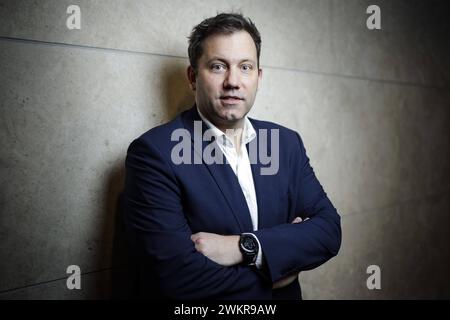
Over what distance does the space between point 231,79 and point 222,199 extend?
0.50 m

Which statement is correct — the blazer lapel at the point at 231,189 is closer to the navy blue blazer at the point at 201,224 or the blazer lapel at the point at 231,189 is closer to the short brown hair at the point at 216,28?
the navy blue blazer at the point at 201,224

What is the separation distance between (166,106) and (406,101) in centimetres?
225

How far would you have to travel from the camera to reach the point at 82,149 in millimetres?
1527

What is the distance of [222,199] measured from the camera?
4.68ft

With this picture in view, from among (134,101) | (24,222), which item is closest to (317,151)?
(134,101)

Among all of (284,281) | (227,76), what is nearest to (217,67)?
(227,76)

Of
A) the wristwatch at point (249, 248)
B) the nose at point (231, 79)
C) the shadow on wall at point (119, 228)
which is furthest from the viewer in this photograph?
the shadow on wall at point (119, 228)

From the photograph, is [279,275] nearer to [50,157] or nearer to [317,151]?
[50,157]

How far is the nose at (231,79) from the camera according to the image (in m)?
1.49

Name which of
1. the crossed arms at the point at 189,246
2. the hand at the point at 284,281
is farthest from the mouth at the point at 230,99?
the hand at the point at 284,281

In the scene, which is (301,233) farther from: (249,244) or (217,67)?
(217,67)

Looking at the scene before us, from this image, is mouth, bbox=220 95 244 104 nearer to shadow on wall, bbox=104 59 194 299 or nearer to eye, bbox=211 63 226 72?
eye, bbox=211 63 226 72

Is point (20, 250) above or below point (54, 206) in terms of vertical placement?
below

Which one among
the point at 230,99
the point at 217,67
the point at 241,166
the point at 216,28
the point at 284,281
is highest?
the point at 216,28
